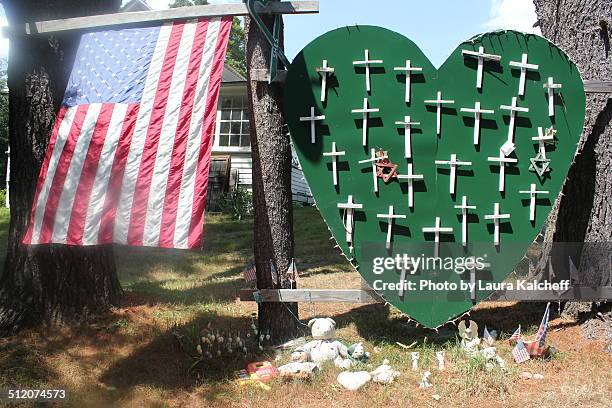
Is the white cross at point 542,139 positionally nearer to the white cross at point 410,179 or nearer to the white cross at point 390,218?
the white cross at point 410,179

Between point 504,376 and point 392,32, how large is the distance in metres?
2.92

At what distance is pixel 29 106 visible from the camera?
488 cm

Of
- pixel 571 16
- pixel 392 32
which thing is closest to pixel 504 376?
pixel 392 32

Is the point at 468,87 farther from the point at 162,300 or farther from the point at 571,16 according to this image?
the point at 162,300

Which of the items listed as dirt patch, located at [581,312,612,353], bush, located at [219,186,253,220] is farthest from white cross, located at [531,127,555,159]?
bush, located at [219,186,253,220]

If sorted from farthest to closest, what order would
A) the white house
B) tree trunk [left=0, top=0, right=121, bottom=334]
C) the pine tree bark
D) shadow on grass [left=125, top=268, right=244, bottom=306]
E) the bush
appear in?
1. the white house
2. the bush
3. shadow on grass [left=125, top=268, right=244, bottom=306]
4. tree trunk [left=0, top=0, right=121, bottom=334]
5. the pine tree bark

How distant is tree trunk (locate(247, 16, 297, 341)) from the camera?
455cm

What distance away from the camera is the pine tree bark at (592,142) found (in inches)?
183

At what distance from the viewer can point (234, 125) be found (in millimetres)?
15492

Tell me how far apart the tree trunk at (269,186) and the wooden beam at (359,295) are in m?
0.14

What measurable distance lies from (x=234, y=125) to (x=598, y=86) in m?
12.2

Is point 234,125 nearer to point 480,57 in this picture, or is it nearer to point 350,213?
point 350,213

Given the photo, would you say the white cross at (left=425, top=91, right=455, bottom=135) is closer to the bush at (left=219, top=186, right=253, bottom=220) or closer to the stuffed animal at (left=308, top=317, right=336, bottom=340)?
the stuffed animal at (left=308, top=317, right=336, bottom=340)

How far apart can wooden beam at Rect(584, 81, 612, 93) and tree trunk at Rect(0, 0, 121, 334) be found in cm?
493
